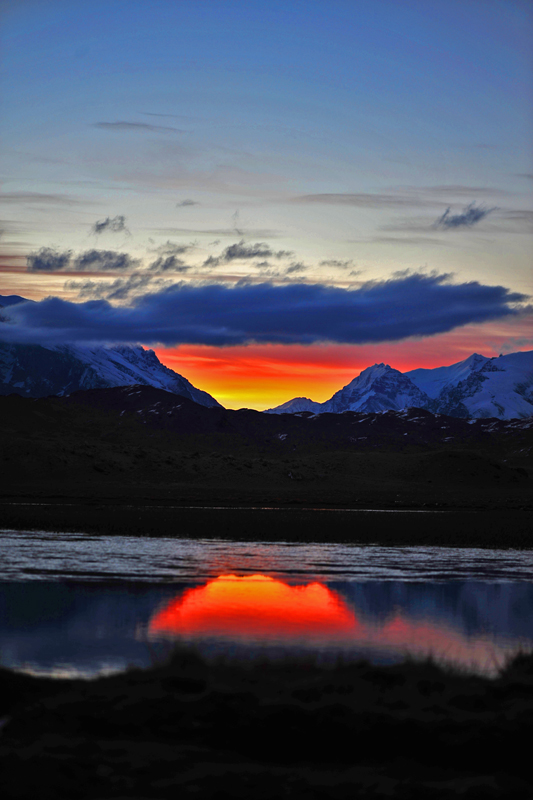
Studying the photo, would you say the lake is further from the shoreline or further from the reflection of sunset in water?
the shoreline

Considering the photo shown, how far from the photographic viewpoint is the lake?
19109mm

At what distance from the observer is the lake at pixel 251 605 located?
19.1 metres

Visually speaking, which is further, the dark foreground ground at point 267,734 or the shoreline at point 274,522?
the shoreline at point 274,522

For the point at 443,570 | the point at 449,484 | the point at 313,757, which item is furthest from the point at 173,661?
the point at 449,484

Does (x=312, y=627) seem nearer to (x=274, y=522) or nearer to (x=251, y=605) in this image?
(x=251, y=605)

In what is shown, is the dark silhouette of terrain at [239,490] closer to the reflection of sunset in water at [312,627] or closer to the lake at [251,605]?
the lake at [251,605]

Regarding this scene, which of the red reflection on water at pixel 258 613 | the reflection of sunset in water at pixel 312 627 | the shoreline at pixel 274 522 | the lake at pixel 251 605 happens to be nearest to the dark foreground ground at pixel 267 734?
the lake at pixel 251 605

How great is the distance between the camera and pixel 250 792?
412 inches

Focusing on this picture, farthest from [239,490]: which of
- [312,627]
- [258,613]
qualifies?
[312,627]

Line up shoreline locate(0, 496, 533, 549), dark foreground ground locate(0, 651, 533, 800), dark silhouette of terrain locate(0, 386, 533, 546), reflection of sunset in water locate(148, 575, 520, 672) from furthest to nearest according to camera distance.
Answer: dark silhouette of terrain locate(0, 386, 533, 546), shoreline locate(0, 496, 533, 549), reflection of sunset in water locate(148, 575, 520, 672), dark foreground ground locate(0, 651, 533, 800)

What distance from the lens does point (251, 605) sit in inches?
1015

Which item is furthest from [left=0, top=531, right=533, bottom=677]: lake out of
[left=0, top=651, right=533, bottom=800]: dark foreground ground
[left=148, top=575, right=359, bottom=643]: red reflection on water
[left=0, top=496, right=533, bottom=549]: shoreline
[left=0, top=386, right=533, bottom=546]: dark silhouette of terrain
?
[left=0, top=386, right=533, bottom=546]: dark silhouette of terrain

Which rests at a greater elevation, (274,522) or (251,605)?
(274,522)

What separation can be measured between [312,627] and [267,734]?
9885 millimetres
